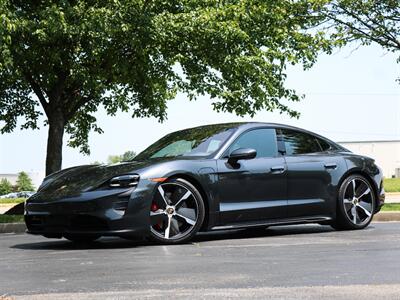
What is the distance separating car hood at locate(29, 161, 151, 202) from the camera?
25.9 feet

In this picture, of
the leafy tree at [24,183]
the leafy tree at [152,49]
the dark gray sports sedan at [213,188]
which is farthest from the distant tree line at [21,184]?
the dark gray sports sedan at [213,188]

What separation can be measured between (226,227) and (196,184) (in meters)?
0.63

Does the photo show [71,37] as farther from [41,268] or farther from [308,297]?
[308,297]

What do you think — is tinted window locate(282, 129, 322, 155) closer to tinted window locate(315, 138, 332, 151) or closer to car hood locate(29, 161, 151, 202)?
tinted window locate(315, 138, 332, 151)

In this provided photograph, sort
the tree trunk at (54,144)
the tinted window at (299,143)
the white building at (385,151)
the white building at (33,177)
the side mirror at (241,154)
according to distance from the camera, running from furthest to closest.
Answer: the white building at (33,177) < the white building at (385,151) < the tree trunk at (54,144) < the tinted window at (299,143) < the side mirror at (241,154)

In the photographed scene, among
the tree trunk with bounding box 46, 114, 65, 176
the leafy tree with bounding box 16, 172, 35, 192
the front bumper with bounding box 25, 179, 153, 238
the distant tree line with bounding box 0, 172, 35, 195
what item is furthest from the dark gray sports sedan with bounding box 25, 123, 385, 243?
the leafy tree with bounding box 16, 172, 35, 192

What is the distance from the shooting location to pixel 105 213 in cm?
767

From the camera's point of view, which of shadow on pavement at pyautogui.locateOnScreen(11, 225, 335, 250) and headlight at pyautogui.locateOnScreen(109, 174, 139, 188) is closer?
headlight at pyautogui.locateOnScreen(109, 174, 139, 188)

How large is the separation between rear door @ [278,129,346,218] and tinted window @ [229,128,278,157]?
0.17 meters

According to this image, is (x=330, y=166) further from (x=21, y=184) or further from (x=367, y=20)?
(x=21, y=184)

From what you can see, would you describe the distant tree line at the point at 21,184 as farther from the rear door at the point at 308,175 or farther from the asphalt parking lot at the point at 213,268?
the asphalt parking lot at the point at 213,268

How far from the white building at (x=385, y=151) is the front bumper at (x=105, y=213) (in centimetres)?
11975

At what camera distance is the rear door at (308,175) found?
8977 millimetres

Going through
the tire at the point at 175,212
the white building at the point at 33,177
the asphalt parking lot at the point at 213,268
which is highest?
the white building at the point at 33,177
